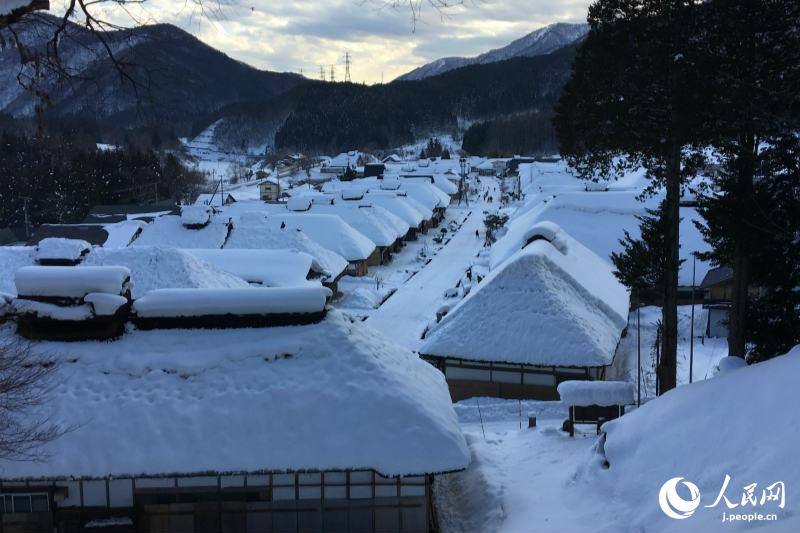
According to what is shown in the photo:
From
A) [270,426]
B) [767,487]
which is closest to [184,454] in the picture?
[270,426]

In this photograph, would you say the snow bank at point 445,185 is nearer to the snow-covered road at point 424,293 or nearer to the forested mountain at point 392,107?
the snow-covered road at point 424,293

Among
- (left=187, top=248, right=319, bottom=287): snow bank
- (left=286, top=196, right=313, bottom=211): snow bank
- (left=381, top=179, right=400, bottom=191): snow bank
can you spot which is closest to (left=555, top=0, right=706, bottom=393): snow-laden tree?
(left=187, top=248, right=319, bottom=287): snow bank

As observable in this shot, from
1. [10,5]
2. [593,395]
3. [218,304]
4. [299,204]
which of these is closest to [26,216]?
[299,204]

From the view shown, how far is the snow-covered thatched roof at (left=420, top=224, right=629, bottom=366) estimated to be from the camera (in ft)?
54.2

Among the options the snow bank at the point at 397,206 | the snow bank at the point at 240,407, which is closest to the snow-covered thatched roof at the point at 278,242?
the snow bank at the point at 397,206

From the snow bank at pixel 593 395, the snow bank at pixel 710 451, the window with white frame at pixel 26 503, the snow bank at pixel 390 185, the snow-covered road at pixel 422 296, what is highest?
the snow bank at pixel 390 185

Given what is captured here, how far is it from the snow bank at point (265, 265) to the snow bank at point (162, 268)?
7.53ft

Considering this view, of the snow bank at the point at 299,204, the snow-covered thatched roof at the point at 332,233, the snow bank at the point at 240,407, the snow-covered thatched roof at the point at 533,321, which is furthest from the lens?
the snow bank at the point at 299,204

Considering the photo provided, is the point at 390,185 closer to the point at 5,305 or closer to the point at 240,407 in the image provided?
the point at 5,305

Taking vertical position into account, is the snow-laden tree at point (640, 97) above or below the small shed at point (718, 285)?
above

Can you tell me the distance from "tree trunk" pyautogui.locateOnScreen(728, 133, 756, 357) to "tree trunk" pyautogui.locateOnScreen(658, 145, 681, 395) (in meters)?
1.08

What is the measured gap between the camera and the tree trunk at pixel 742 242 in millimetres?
11719

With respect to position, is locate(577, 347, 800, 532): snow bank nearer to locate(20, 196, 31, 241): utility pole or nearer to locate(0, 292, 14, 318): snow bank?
locate(0, 292, 14, 318): snow bank

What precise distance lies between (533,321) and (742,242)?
6119 mm
